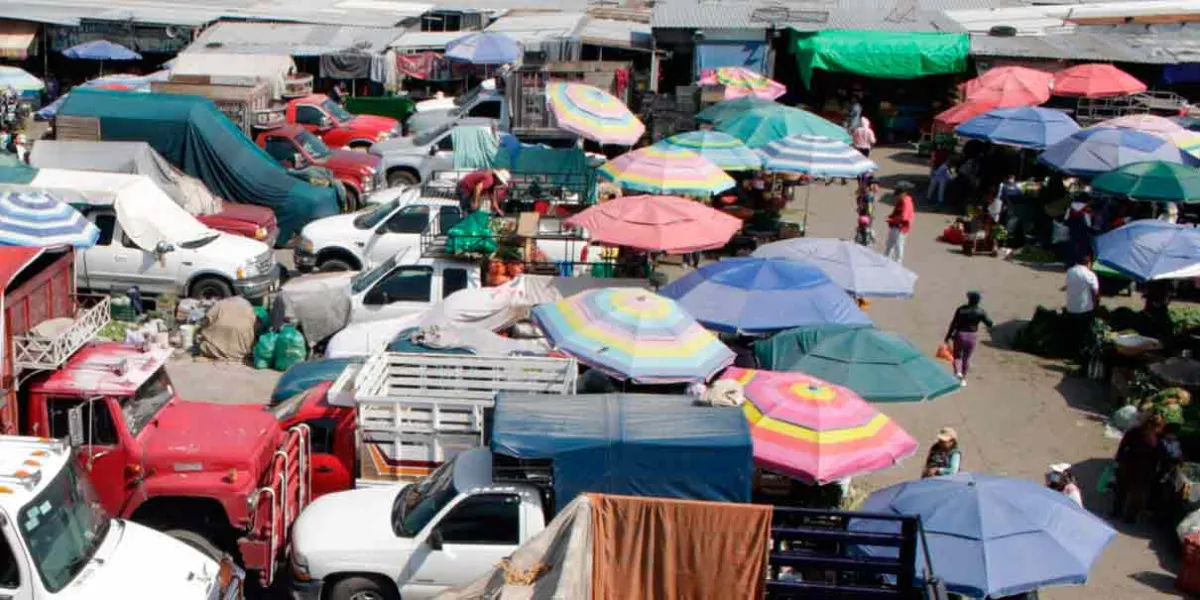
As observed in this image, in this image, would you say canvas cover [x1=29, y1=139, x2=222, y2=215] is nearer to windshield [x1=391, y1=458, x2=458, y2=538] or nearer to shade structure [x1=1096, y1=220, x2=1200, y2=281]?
windshield [x1=391, y1=458, x2=458, y2=538]

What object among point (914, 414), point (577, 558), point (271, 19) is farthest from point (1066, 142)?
point (271, 19)

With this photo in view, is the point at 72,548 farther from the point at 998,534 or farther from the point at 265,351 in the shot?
the point at 265,351

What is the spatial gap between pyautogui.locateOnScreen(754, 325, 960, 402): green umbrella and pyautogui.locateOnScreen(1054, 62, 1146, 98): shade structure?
61.1 ft

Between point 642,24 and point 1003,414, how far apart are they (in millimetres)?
22842

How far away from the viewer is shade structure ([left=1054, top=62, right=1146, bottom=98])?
1113 inches

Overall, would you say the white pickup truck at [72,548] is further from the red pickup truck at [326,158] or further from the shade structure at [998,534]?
the red pickup truck at [326,158]

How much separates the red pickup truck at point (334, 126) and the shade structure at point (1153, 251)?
1676cm

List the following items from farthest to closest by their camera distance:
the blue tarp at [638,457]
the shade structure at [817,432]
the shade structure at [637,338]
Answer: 1. the shade structure at [637,338]
2. the shade structure at [817,432]
3. the blue tarp at [638,457]

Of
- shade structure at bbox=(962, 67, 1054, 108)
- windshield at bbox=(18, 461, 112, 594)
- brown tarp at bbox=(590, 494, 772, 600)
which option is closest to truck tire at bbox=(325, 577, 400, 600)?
windshield at bbox=(18, 461, 112, 594)

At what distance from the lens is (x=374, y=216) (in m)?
18.9

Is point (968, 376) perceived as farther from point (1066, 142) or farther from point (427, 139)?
point (427, 139)

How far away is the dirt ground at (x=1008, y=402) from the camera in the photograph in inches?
453

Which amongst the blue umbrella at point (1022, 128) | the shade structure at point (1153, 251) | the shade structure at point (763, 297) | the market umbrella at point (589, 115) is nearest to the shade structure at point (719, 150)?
the market umbrella at point (589, 115)

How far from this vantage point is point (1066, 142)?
72.8 ft
